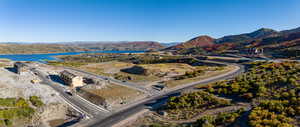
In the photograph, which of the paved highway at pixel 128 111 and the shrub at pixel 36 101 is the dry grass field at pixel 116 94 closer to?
the paved highway at pixel 128 111

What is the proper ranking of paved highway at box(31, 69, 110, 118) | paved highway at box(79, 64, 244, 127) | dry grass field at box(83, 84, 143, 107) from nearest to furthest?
paved highway at box(79, 64, 244, 127) → paved highway at box(31, 69, 110, 118) → dry grass field at box(83, 84, 143, 107)

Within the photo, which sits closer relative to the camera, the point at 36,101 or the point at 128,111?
the point at 128,111

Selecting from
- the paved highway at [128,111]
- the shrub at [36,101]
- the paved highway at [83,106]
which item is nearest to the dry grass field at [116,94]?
the paved highway at [83,106]

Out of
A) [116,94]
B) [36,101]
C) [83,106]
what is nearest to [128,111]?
[116,94]

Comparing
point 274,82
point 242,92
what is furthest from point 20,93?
point 274,82

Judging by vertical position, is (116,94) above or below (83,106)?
above

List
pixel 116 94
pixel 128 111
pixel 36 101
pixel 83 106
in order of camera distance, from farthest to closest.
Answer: pixel 116 94 → pixel 36 101 → pixel 83 106 → pixel 128 111

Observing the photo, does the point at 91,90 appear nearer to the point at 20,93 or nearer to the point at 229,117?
the point at 20,93

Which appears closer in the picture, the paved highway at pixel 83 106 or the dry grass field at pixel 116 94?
the paved highway at pixel 83 106

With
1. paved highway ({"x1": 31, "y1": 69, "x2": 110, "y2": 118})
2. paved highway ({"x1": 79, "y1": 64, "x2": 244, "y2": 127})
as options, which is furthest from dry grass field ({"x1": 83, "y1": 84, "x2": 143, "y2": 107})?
paved highway ({"x1": 79, "y1": 64, "x2": 244, "y2": 127})

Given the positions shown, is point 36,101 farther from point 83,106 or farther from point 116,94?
point 116,94

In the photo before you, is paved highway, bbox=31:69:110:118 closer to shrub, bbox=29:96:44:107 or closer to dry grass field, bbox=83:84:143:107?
dry grass field, bbox=83:84:143:107

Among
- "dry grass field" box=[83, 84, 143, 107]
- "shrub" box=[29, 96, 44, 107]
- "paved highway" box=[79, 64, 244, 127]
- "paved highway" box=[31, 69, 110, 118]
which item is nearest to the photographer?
"paved highway" box=[79, 64, 244, 127]

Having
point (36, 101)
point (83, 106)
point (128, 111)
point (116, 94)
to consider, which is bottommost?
point (36, 101)
